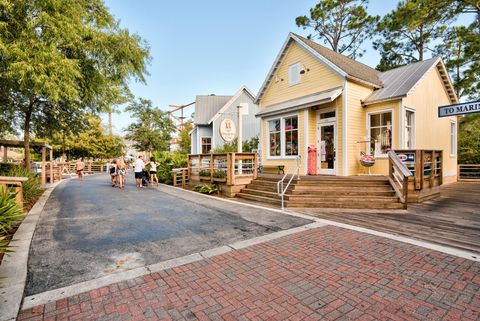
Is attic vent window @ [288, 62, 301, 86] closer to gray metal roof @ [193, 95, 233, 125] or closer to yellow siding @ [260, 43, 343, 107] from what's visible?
yellow siding @ [260, 43, 343, 107]

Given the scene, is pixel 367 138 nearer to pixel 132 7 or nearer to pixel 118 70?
pixel 118 70

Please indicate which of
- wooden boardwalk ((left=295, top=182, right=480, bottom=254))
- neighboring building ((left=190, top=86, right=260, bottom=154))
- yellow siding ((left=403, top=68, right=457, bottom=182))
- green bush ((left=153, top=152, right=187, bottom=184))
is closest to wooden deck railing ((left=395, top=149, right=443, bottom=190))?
wooden boardwalk ((left=295, top=182, right=480, bottom=254))

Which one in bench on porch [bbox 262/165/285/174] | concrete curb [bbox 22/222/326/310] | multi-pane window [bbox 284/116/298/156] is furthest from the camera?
bench on porch [bbox 262/165/285/174]

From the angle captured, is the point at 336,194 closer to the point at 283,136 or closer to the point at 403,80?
the point at 283,136

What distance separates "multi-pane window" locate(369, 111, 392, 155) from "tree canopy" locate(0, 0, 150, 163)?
383 inches

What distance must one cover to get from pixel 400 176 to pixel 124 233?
7705mm

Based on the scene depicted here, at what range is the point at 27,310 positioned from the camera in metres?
2.48

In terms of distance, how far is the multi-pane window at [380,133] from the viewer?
10.3m

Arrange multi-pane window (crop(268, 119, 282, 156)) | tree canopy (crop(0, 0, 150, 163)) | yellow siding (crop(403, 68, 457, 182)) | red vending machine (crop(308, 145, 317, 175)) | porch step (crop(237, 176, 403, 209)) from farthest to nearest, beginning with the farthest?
multi-pane window (crop(268, 119, 282, 156)), red vending machine (crop(308, 145, 317, 175)), yellow siding (crop(403, 68, 457, 182)), porch step (crop(237, 176, 403, 209)), tree canopy (crop(0, 0, 150, 163))

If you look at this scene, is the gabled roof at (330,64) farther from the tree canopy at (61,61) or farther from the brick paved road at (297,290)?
the brick paved road at (297,290)

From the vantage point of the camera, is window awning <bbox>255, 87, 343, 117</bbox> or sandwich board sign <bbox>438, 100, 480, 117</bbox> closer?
sandwich board sign <bbox>438, 100, 480, 117</bbox>

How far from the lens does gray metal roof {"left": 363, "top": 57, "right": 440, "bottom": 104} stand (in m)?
9.99

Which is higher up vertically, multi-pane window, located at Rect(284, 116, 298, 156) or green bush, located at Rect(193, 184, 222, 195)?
multi-pane window, located at Rect(284, 116, 298, 156)

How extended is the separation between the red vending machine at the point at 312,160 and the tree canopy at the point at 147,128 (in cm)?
2332
